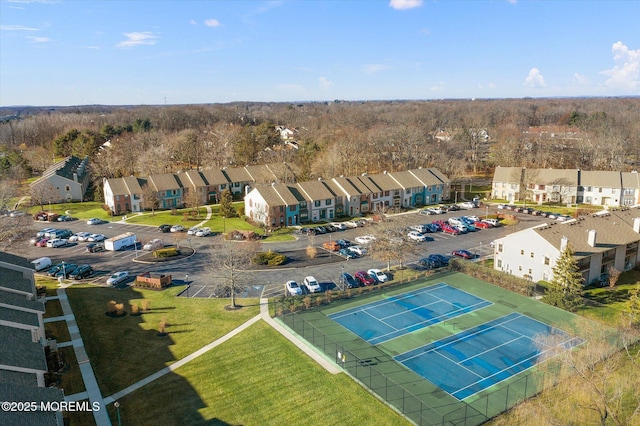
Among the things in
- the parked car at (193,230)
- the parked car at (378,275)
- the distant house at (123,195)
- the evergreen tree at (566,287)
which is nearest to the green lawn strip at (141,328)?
the parked car at (378,275)

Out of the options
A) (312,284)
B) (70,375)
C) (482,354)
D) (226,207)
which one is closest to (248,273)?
(312,284)

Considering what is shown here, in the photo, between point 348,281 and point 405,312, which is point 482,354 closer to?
point 405,312

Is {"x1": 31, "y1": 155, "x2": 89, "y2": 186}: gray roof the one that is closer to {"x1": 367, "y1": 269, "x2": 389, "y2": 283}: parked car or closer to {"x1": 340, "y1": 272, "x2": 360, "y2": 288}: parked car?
{"x1": 340, "y1": 272, "x2": 360, "y2": 288}: parked car

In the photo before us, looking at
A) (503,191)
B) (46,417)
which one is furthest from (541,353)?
(503,191)

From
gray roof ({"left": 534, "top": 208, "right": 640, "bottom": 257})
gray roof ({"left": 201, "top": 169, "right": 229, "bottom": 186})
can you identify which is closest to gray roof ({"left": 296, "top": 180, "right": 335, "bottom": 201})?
gray roof ({"left": 201, "top": 169, "right": 229, "bottom": 186})

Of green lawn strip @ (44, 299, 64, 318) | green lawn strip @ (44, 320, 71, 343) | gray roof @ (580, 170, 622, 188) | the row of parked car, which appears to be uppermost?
gray roof @ (580, 170, 622, 188)

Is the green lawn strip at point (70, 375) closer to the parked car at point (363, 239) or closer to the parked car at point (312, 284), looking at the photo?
the parked car at point (312, 284)

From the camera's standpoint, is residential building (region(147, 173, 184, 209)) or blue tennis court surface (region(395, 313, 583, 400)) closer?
blue tennis court surface (region(395, 313, 583, 400))
